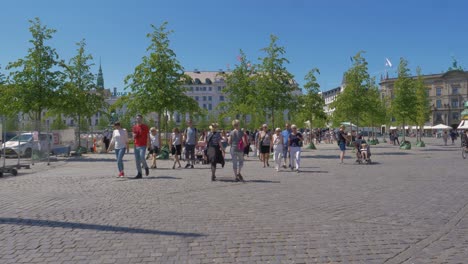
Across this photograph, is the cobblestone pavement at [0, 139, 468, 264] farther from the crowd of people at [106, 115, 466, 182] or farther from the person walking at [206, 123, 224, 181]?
the crowd of people at [106, 115, 466, 182]

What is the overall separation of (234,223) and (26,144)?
19.9m

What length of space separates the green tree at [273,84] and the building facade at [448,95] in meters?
85.3

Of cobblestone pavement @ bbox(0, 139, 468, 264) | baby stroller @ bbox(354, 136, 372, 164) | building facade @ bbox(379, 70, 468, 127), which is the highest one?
building facade @ bbox(379, 70, 468, 127)

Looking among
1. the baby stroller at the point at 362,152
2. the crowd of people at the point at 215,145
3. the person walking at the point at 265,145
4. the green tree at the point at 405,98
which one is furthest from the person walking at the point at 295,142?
the green tree at the point at 405,98

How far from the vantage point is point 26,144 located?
23.6 meters

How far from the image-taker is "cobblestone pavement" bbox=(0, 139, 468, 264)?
17.7 feet

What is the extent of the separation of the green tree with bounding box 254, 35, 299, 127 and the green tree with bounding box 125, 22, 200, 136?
4.53 metres

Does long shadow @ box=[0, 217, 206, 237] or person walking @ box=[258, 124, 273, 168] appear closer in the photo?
long shadow @ box=[0, 217, 206, 237]

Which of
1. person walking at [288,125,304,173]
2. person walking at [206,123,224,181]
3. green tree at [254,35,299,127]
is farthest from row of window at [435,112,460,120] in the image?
person walking at [206,123,224,181]

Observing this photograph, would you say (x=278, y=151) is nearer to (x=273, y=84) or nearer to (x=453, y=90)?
(x=273, y=84)

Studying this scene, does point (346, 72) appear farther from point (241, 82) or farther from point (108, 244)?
point (108, 244)

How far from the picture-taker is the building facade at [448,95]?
346 feet

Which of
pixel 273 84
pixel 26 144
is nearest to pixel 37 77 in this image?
pixel 26 144

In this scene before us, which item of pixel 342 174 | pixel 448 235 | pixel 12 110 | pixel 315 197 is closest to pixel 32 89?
pixel 12 110
